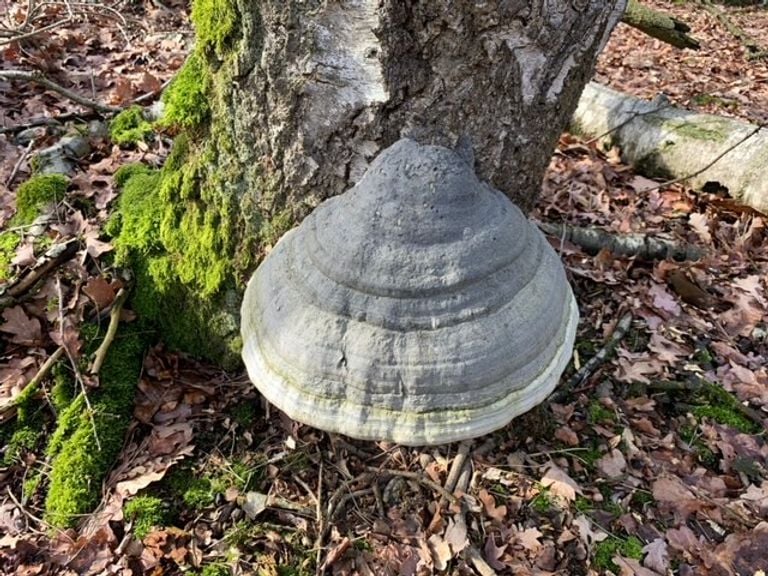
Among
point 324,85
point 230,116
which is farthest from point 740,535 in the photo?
point 230,116

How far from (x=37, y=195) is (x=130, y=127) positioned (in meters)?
1.12

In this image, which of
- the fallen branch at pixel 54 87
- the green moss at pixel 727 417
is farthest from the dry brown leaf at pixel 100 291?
the green moss at pixel 727 417

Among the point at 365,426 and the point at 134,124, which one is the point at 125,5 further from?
the point at 365,426

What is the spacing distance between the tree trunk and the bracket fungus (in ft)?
1.89

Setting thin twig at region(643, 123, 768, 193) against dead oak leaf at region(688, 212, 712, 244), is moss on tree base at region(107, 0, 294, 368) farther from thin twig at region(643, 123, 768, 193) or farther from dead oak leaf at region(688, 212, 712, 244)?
thin twig at region(643, 123, 768, 193)

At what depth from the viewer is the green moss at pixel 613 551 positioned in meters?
2.81

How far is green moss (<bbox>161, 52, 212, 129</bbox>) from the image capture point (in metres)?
2.79

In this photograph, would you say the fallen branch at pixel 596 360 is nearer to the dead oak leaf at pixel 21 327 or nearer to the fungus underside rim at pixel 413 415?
the fungus underside rim at pixel 413 415

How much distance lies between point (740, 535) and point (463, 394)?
2.15m

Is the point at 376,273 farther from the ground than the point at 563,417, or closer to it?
farther from the ground

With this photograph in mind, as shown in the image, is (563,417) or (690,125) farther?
(690,125)

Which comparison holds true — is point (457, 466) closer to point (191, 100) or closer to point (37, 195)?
point (191, 100)

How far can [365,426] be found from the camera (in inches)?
71.1

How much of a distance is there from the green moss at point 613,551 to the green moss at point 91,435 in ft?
7.89
